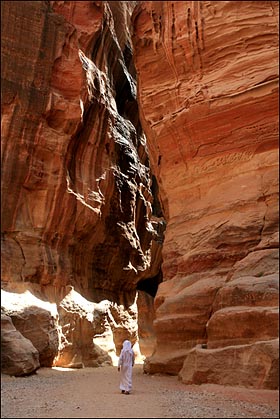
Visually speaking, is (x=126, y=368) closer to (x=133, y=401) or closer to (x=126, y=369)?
(x=126, y=369)

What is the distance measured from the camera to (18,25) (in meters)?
16.4

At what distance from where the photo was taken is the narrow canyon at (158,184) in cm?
1213

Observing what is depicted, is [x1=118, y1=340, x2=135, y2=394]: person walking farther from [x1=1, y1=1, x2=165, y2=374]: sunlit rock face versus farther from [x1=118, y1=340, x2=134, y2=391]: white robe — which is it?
[x1=1, y1=1, x2=165, y2=374]: sunlit rock face

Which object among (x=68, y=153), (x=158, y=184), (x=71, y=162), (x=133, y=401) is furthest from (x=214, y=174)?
(x=133, y=401)

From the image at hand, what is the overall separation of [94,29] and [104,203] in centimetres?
738

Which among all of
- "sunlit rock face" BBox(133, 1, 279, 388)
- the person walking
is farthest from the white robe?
"sunlit rock face" BBox(133, 1, 279, 388)

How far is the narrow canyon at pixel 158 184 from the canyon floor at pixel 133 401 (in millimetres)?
628

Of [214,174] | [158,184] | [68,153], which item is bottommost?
[214,174]

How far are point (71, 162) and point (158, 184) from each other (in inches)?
160

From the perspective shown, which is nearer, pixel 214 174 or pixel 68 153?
pixel 214 174

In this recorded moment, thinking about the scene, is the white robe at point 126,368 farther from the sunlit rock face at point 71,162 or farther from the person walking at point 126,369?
the sunlit rock face at point 71,162

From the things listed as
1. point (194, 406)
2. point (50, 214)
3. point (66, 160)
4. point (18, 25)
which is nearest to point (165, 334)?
point (194, 406)

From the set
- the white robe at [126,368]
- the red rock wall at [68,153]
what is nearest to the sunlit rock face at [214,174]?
the white robe at [126,368]

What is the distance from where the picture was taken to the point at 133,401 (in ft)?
28.8
